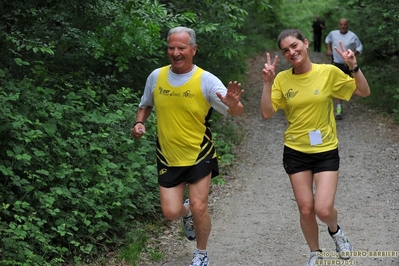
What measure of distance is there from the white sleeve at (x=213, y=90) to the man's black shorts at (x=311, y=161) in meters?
0.71

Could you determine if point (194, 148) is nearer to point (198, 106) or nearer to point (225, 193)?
point (198, 106)

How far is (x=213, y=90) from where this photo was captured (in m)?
5.59

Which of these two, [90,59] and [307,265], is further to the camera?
[90,59]

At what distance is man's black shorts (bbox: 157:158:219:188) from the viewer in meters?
5.84

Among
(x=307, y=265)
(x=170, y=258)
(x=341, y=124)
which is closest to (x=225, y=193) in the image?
(x=170, y=258)

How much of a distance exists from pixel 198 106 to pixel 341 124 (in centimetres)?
904

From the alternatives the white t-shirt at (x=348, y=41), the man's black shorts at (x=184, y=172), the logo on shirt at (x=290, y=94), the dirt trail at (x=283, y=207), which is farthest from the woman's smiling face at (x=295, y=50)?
the white t-shirt at (x=348, y=41)

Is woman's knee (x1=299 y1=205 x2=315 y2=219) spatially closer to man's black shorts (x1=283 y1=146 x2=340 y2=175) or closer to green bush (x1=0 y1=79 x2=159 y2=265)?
man's black shorts (x1=283 y1=146 x2=340 y2=175)

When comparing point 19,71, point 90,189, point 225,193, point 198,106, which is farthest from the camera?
point 225,193

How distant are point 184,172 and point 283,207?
116 inches

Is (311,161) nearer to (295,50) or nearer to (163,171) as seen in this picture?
(295,50)

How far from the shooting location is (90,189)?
6.63 metres

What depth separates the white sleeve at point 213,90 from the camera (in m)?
5.57

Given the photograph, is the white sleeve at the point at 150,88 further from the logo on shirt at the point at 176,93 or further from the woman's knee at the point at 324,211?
the woman's knee at the point at 324,211
